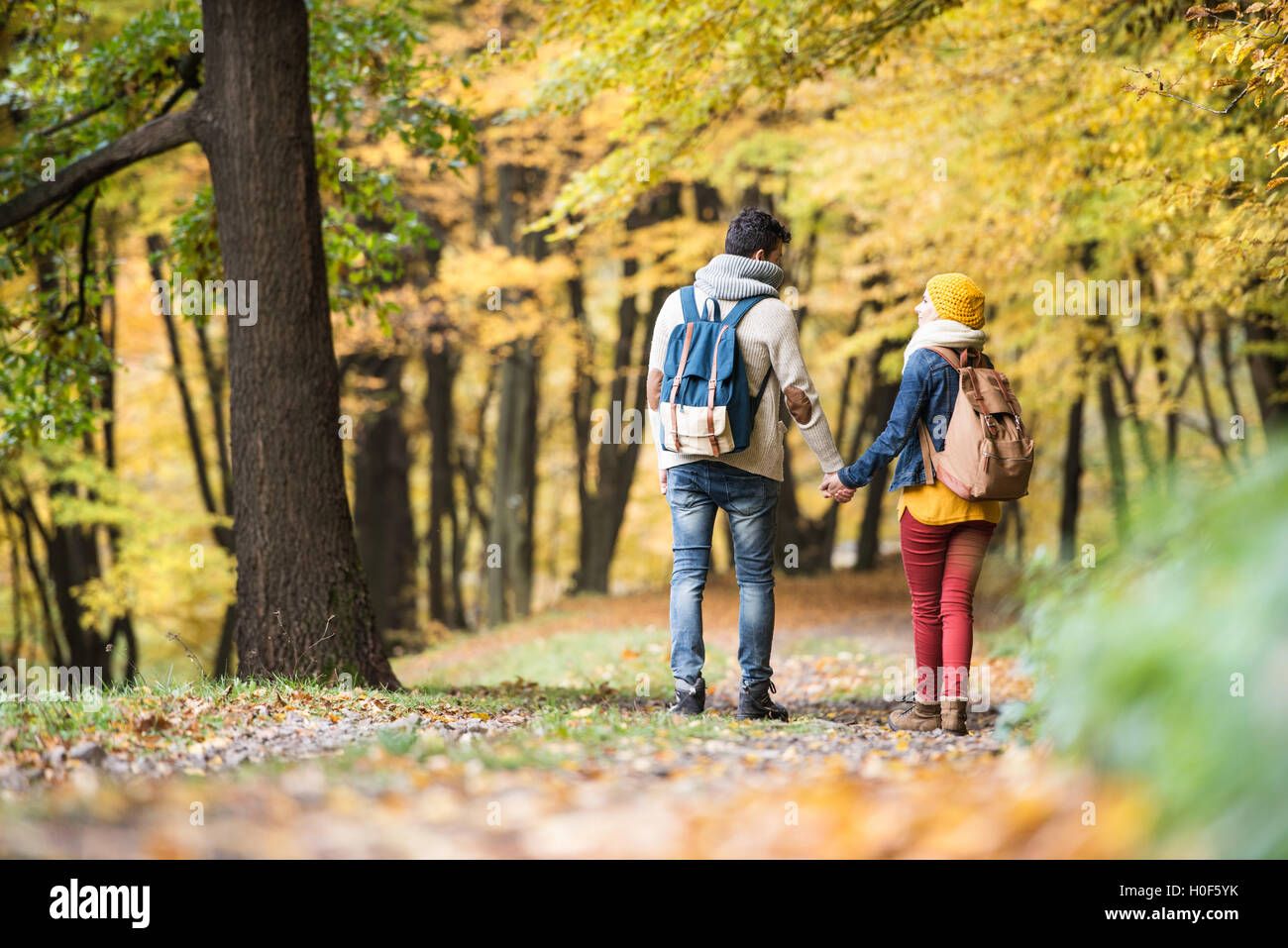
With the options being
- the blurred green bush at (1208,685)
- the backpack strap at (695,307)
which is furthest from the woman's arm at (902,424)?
the blurred green bush at (1208,685)

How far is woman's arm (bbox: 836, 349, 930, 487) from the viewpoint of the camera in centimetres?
458

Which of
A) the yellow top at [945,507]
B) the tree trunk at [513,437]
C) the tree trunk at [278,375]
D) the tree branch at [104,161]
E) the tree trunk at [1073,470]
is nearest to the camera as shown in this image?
the yellow top at [945,507]

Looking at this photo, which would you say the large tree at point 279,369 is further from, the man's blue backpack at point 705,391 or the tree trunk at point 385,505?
the tree trunk at point 385,505

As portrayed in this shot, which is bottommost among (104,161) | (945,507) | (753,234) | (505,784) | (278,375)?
(505,784)

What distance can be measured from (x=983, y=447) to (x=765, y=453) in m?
0.98

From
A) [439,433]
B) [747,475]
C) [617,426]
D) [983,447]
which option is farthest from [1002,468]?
[439,433]

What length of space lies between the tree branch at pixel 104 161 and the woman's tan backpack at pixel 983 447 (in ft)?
15.2

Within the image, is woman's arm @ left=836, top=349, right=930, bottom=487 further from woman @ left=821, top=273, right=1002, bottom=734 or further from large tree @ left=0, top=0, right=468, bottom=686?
large tree @ left=0, top=0, right=468, bottom=686

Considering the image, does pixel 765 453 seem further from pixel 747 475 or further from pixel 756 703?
pixel 756 703

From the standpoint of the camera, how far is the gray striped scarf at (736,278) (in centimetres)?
485

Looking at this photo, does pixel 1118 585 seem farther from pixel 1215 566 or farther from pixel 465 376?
pixel 465 376

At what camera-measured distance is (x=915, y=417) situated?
4602mm

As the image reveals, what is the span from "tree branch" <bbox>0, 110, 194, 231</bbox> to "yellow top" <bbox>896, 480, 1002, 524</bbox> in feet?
15.2
